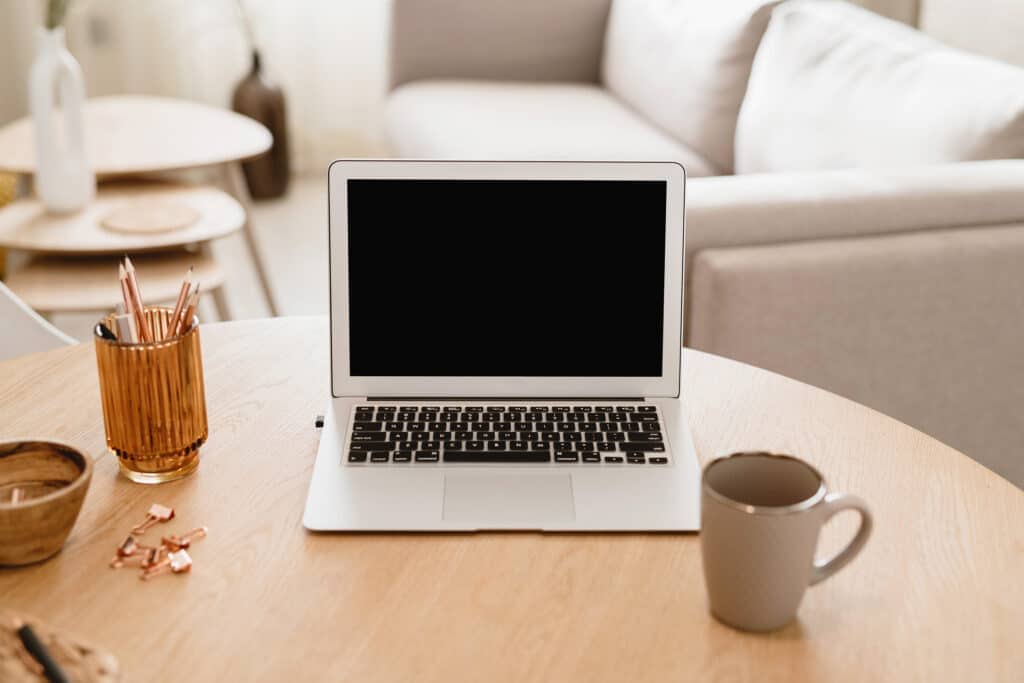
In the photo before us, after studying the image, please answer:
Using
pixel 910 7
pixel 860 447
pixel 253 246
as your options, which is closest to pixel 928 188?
pixel 860 447

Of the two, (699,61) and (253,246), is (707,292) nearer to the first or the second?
(699,61)

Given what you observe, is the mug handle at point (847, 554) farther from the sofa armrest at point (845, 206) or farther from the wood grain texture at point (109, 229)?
the wood grain texture at point (109, 229)

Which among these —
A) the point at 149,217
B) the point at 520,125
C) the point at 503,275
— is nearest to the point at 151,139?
the point at 149,217

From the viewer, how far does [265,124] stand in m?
3.84

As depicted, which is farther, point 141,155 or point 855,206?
point 141,155

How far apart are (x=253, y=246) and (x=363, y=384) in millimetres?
1890

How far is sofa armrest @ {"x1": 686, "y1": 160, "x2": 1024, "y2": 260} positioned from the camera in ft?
5.45

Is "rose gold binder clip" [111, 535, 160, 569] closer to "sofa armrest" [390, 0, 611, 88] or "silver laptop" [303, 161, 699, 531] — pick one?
"silver laptop" [303, 161, 699, 531]

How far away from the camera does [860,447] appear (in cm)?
99

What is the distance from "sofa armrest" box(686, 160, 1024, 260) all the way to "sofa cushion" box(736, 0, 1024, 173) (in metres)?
0.15

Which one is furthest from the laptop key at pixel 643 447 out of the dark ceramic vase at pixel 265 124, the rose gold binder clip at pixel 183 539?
the dark ceramic vase at pixel 265 124

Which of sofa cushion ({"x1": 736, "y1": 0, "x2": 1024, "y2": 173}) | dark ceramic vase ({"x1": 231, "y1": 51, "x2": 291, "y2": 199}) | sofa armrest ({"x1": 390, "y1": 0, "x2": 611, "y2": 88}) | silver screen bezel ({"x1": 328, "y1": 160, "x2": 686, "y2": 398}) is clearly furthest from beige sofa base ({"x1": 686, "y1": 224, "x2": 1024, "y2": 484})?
dark ceramic vase ({"x1": 231, "y1": 51, "x2": 291, "y2": 199})

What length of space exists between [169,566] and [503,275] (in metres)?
0.39

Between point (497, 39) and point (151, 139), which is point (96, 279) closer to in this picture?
point (151, 139)
